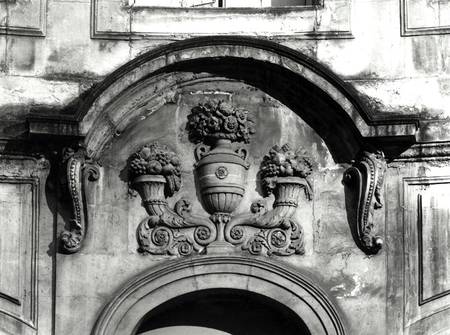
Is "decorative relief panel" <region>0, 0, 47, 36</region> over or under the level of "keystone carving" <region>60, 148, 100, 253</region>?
over

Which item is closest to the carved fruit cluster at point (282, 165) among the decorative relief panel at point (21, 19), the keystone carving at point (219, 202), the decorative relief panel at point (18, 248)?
the keystone carving at point (219, 202)

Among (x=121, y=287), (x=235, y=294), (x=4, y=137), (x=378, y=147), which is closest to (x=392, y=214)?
(x=378, y=147)

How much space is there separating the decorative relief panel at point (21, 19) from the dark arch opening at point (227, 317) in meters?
2.94

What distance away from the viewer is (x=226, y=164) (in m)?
16.1

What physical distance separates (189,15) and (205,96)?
82cm

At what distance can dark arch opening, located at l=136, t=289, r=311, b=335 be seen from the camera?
1616 centimetres

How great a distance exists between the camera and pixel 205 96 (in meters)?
16.3

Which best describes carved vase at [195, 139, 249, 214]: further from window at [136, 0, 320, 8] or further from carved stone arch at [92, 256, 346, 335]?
window at [136, 0, 320, 8]

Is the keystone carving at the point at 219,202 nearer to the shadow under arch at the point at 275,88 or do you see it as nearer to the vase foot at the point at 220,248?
the vase foot at the point at 220,248

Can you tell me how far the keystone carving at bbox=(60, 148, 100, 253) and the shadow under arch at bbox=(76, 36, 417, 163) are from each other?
19 centimetres

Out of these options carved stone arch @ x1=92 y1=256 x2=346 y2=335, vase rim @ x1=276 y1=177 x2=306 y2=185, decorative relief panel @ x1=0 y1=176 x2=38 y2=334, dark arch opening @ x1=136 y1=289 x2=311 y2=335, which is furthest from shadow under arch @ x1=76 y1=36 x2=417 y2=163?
dark arch opening @ x1=136 y1=289 x2=311 y2=335

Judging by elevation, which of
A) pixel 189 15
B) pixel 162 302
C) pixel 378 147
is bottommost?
pixel 162 302

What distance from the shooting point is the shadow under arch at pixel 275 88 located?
1582 centimetres

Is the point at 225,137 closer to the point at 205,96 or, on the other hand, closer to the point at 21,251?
the point at 205,96
